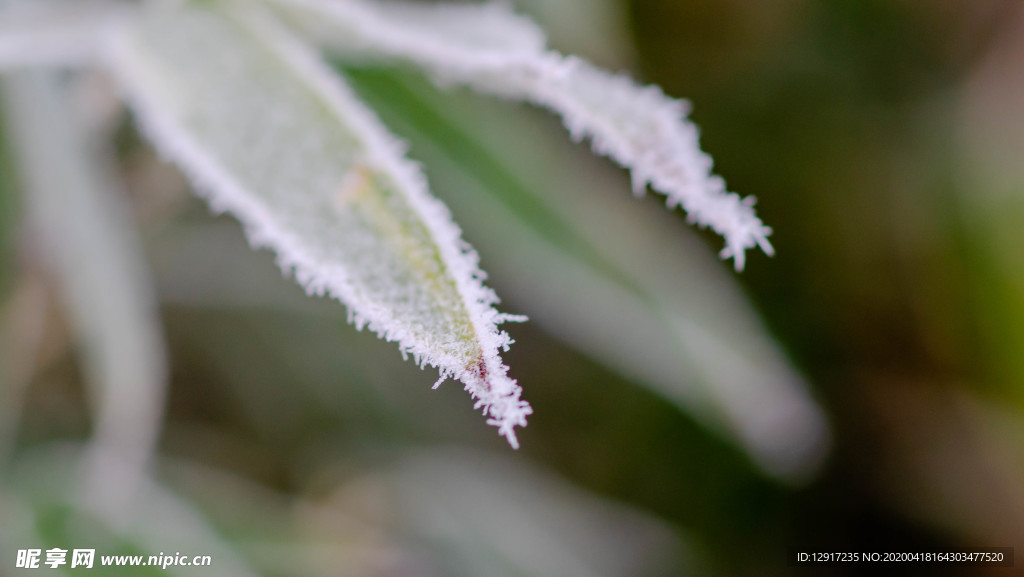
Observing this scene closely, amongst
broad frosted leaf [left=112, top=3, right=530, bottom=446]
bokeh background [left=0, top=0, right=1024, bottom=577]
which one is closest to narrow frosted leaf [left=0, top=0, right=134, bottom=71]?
broad frosted leaf [left=112, top=3, right=530, bottom=446]

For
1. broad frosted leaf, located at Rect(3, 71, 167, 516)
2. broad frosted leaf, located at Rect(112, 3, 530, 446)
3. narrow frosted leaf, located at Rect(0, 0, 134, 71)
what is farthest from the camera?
broad frosted leaf, located at Rect(3, 71, 167, 516)

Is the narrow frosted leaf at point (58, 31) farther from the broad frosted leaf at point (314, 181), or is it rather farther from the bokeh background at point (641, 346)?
the bokeh background at point (641, 346)

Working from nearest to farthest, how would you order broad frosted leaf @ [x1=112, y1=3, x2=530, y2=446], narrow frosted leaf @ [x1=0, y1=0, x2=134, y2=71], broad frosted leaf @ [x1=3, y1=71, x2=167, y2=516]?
broad frosted leaf @ [x1=112, y1=3, x2=530, y2=446] → narrow frosted leaf @ [x1=0, y1=0, x2=134, y2=71] → broad frosted leaf @ [x1=3, y1=71, x2=167, y2=516]

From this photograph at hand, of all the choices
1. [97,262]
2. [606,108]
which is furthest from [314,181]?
[97,262]

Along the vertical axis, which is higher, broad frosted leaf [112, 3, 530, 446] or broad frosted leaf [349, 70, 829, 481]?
broad frosted leaf [349, 70, 829, 481]

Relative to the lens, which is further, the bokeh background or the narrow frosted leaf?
the bokeh background

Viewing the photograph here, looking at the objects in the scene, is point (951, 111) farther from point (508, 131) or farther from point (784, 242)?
point (508, 131)

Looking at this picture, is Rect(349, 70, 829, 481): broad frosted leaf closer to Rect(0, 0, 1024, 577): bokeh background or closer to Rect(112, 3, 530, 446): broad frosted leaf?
Rect(0, 0, 1024, 577): bokeh background

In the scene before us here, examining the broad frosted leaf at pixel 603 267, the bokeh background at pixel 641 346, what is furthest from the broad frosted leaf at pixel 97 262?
the broad frosted leaf at pixel 603 267
